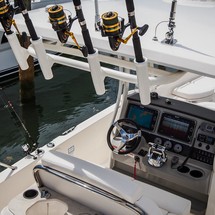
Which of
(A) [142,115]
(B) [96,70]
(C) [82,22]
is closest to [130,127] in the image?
(A) [142,115]

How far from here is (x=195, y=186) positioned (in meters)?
3.13

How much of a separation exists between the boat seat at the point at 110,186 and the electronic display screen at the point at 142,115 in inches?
34.2

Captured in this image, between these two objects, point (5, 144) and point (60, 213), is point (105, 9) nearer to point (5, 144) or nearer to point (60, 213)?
point (60, 213)

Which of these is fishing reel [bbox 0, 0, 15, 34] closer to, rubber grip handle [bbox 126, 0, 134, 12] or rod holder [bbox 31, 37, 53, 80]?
rod holder [bbox 31, 37, 53, 80]

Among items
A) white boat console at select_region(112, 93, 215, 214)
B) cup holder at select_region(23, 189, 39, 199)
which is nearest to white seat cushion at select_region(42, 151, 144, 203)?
cup holder at select_region(23, 189, 39, 199)

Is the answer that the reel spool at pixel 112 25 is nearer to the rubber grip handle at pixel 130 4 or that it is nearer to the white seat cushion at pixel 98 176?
the rubber grip handle at pixel 130 4

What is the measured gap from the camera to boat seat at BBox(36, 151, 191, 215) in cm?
230

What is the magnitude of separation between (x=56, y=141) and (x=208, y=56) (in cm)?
199

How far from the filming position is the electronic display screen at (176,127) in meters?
3.33

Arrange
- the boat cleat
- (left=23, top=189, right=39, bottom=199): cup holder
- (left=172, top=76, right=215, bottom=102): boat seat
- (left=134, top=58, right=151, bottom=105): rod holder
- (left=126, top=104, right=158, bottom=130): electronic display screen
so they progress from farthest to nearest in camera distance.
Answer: (left=172, top=76, right=215, bottom=102): boat seat
(left=126, top=104, right=158, bottom=130): electronic display screen
the boat cleat
(left=23, top=189, right=39, bottom=199): cup holder
(left=134, top=58, right=151, bottom=105): rod holder

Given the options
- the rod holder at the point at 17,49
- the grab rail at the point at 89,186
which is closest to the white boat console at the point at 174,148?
the grab rail at the point at 89,186

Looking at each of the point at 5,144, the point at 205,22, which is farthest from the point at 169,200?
the point at 5,144

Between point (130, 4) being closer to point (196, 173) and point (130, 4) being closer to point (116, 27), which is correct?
point (116, 27)

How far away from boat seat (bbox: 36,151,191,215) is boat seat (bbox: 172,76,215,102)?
179 cm
